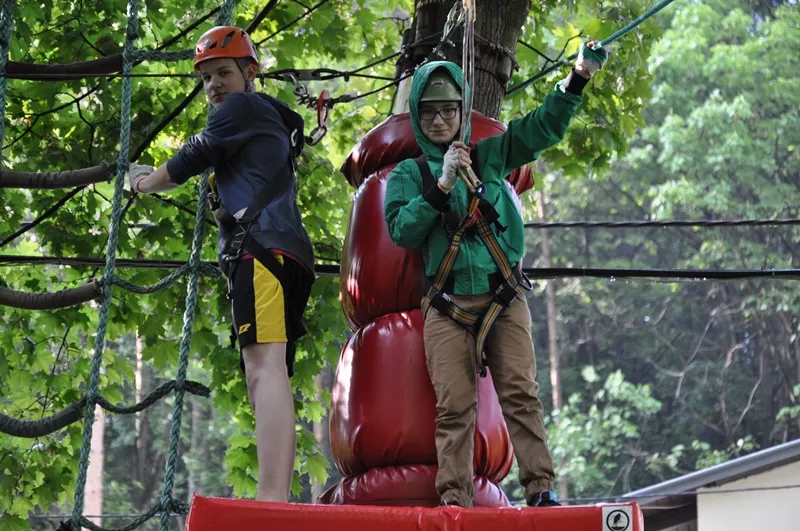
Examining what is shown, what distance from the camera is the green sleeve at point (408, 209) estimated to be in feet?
14.7

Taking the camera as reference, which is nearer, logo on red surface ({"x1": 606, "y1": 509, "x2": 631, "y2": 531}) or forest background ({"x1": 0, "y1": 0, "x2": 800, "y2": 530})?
logo on red surface ({"x1": 606, "y1": 509, "x2": 631, "y2": 531})

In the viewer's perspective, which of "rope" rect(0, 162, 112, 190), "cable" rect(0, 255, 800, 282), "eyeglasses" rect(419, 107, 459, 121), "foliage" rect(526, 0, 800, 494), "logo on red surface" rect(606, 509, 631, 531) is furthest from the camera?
"foliage" rect(526, 0, 800, 494)

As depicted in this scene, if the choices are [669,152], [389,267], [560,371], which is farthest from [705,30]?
[389,267]

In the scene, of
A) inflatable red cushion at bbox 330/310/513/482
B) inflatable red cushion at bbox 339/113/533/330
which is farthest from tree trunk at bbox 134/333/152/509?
inflatable red cushion at bbox 330/310/513/482

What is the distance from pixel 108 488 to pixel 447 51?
2247cm

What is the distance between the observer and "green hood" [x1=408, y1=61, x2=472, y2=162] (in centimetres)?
466

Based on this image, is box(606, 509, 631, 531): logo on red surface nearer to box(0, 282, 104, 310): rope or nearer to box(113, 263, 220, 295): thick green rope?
box(113, 263, 220, 295): thick green rope

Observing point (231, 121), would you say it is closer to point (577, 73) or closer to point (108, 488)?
point (577, 73)

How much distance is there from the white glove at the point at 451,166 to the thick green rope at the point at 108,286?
1.34 metres

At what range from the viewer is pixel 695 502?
481 inches

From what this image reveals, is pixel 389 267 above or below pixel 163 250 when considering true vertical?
below

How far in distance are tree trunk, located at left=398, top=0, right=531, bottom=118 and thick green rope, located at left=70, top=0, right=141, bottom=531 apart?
1.61 meters

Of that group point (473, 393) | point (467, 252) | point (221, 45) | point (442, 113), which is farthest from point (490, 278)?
point (221, 45)

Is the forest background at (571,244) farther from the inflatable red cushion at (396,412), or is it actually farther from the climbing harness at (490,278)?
the climbing harness at (490,278)
